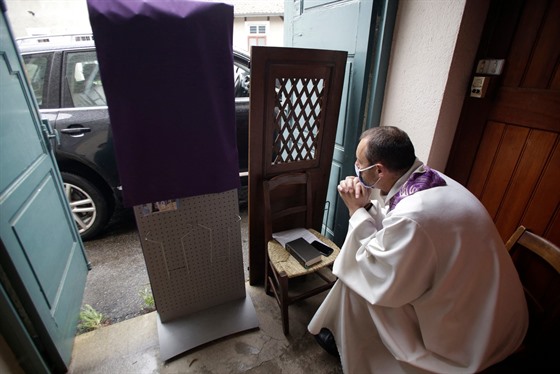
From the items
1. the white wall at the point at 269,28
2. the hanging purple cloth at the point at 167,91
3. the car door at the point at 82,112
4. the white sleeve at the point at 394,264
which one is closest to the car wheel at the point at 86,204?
the car door at the point at 82,112

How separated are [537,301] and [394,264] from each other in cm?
67

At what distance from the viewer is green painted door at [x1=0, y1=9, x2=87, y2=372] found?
1.15 metres

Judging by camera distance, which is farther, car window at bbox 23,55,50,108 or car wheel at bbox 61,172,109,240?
car wheel at bbox 61,172,109,240

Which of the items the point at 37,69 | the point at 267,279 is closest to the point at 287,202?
the point at 267,279

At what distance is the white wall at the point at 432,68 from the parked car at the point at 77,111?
143 centimetres

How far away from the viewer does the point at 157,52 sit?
1013 millimetres

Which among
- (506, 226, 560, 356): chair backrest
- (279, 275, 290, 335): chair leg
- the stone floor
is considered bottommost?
the stone floor

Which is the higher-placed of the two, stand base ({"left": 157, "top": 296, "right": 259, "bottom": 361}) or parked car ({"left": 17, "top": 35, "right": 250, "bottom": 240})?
parked car ({"left": 17, "top": 35, "right": 250, "bottom": 240})

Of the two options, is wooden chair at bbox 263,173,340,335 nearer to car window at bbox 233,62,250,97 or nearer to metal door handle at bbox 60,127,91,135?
car window at bbox 233,62,250,97

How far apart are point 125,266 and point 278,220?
1387mm

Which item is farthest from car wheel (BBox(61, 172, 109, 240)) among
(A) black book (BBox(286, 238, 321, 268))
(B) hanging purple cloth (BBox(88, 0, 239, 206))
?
(A) black book (BBox(286, 238, 321, 268))

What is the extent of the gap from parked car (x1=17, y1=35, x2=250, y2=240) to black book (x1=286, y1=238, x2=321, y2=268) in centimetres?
166

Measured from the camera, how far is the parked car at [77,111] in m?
2.06

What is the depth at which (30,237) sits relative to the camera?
1.30m
